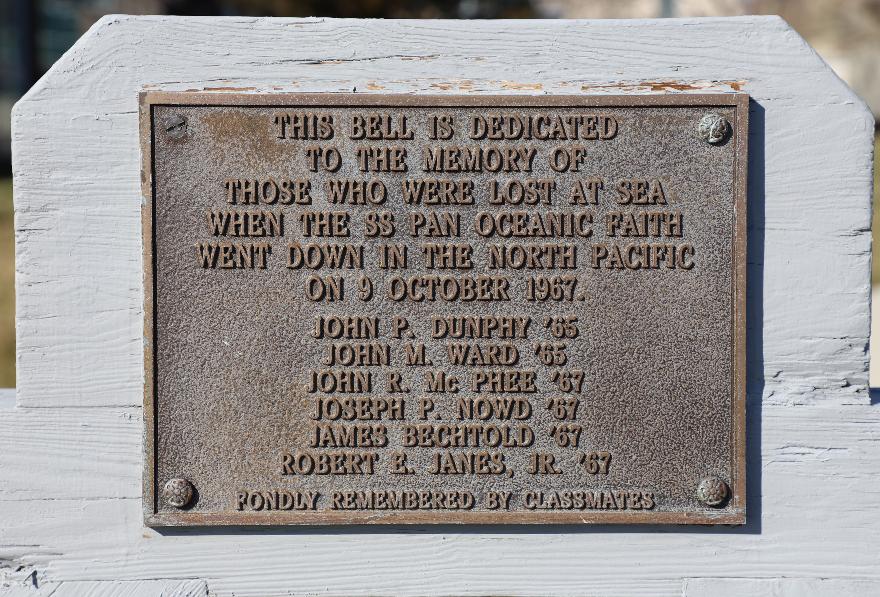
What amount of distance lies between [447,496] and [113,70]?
55.0 inches

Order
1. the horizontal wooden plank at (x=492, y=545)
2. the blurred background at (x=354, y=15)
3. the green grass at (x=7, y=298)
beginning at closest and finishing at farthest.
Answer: the horizontal wooden plank at (x=492, y=545) → the green grass at (x=7, y=298) → the blurred background at (x=354, y=15)

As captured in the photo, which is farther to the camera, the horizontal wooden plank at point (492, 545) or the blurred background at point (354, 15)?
the blurred background at point (354, 15)

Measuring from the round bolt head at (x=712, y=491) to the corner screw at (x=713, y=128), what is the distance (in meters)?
0.86

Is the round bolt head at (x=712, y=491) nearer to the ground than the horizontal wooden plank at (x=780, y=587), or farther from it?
farther from it

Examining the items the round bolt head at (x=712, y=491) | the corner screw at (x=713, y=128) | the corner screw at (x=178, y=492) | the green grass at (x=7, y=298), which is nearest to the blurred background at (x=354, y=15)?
the green grass at (x=7, y=298)

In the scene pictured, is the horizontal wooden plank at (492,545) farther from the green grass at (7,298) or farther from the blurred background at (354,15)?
the blurred background at (354,15)

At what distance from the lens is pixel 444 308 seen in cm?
226

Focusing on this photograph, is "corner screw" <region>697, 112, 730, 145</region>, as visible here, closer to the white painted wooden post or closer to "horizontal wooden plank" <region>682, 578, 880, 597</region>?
the white painted wooden post

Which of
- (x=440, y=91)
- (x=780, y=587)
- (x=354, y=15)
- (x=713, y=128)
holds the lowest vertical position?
(x=780, y=587)

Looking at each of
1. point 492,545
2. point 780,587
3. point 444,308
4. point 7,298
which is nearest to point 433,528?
point 492,545

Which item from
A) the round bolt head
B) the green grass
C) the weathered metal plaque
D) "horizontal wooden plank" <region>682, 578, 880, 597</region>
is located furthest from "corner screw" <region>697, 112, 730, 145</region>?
the green grass

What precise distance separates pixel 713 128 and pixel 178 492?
164 cm

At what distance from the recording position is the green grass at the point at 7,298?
196 inches

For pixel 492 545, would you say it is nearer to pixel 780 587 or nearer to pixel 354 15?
pixel 780 587
